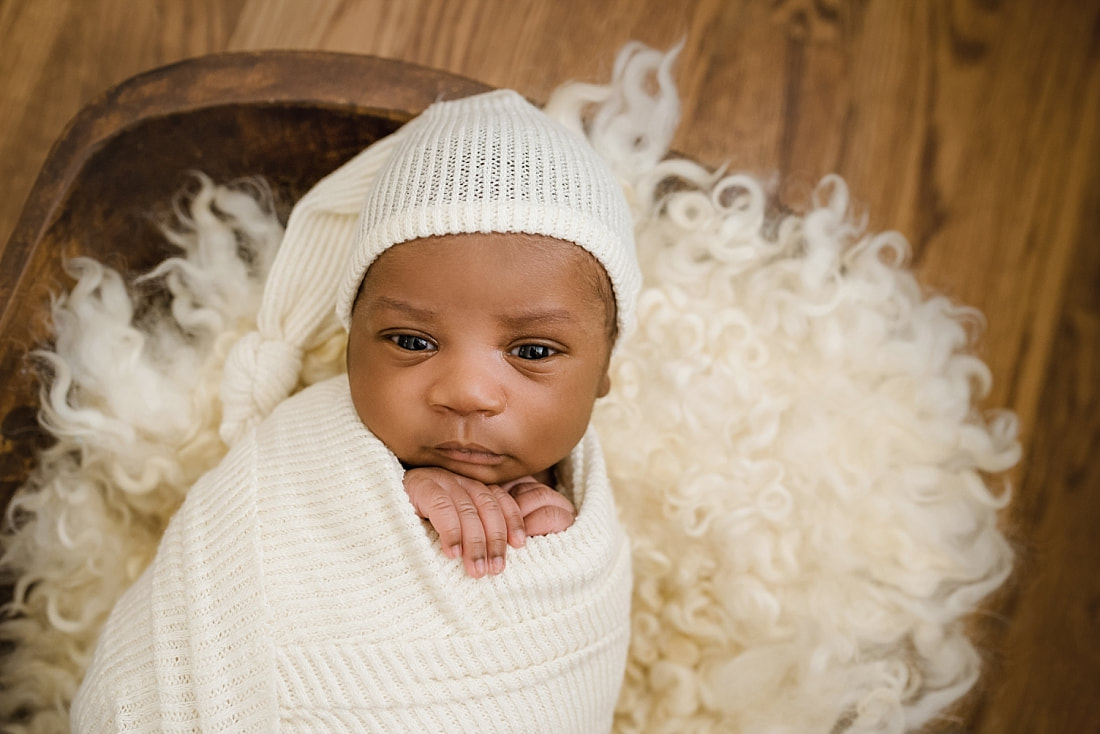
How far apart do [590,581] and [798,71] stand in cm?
109

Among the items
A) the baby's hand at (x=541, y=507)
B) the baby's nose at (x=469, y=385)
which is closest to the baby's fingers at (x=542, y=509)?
the baby's hand at (x=541, y=507)

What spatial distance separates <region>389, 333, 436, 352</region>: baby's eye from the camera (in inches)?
35.8

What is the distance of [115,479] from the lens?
3.71 ft

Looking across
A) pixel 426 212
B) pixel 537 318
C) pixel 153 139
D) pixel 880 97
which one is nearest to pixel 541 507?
pixel 537 318

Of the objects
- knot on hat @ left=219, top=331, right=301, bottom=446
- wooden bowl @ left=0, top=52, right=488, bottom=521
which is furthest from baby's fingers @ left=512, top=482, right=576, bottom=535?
wooden bowl @ left=0, top=52, right=488, bottom=521

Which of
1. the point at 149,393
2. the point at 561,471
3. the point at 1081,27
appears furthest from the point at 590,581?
the point at 1081,27

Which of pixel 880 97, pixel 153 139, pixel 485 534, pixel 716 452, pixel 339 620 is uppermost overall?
pixel 880 97

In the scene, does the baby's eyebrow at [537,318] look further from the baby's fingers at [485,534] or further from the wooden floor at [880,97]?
the wooden floor at [880,97]

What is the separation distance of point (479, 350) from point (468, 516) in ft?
0.54

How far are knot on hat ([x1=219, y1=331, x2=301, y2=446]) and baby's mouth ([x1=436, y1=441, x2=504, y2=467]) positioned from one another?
0.29 meters

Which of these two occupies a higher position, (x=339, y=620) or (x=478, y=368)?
(x=478, y=368)

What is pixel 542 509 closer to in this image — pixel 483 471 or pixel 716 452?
pixel 483 471

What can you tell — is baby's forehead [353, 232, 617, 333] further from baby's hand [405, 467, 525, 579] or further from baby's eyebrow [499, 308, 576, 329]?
baby's hand [405, 467, 525, 579]

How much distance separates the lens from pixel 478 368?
2.87 feet
